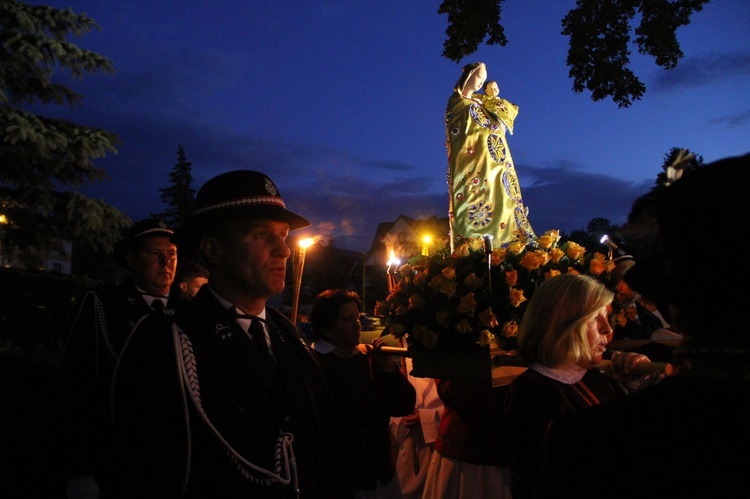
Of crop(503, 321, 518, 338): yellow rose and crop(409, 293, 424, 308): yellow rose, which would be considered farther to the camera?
crop(409, 293, 424, 308): yellow rose

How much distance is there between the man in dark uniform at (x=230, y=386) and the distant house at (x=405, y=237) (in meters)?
2.52

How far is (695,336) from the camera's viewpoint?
4.36ft

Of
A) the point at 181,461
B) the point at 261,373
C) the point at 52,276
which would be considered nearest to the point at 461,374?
the point at 261,373

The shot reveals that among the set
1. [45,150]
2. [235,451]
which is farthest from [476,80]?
[45,150]

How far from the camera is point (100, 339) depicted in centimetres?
395

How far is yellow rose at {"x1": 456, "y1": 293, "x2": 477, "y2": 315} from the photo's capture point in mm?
3906

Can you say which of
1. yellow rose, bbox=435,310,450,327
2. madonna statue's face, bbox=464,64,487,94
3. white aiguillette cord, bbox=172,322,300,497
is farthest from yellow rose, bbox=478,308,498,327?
madonna statue's face, bbox=464,64,487,94

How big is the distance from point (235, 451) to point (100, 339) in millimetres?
2359

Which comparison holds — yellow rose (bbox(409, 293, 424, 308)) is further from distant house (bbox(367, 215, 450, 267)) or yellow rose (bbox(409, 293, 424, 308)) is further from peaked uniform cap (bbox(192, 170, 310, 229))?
peaked uniform cap (bbox(192, 170, 310, 229))

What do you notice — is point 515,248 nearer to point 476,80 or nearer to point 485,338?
point 485,338

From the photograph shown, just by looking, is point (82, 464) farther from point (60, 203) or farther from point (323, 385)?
point (60, 203)

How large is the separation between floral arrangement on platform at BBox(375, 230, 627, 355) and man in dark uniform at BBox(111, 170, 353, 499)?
1575 millimetres

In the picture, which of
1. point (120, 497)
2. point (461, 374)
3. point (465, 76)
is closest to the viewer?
point (120, 497)

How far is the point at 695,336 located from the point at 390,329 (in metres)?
3.20
